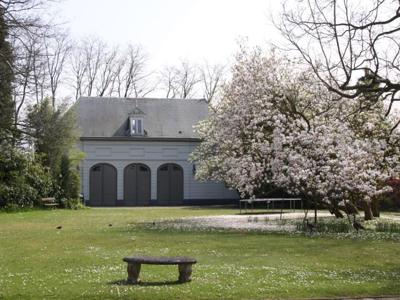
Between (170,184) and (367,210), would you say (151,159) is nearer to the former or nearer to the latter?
(170,184)

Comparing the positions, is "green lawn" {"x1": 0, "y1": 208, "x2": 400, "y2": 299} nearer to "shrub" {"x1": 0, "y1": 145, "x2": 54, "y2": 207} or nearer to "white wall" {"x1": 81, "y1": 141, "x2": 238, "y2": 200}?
"shrub" {"x1": 0, "y1": 145, "x2": 54, "y2": 207}

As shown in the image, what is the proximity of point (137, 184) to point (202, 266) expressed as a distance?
115ft

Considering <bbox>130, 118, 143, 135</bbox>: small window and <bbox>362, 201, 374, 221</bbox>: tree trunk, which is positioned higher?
<bbox>130, 118, 143, 135</bbox>: small window

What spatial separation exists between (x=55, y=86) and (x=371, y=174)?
134 feet

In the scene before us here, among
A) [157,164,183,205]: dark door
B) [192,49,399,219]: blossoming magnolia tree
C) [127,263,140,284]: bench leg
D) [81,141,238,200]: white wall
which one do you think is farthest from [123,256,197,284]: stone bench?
[157,164,183,205]: dark door

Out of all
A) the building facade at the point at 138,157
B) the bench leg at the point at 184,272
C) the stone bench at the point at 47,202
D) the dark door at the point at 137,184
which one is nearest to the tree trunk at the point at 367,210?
the bench leg at the point at 184,272

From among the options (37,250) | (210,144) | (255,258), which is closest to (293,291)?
(255,258)

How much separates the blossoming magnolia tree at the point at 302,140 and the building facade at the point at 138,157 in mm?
19628

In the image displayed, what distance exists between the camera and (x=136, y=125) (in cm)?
4812

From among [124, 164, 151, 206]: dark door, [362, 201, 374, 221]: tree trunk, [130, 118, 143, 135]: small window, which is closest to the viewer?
[362, 201, 374, 221]: tree trunk

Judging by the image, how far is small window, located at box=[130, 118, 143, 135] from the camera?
4778cm

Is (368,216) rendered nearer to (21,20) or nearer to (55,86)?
(21,20)

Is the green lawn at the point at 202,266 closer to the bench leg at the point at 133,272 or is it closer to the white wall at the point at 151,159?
the bench leg at the point at 133,272

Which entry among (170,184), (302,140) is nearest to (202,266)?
(302,140)
